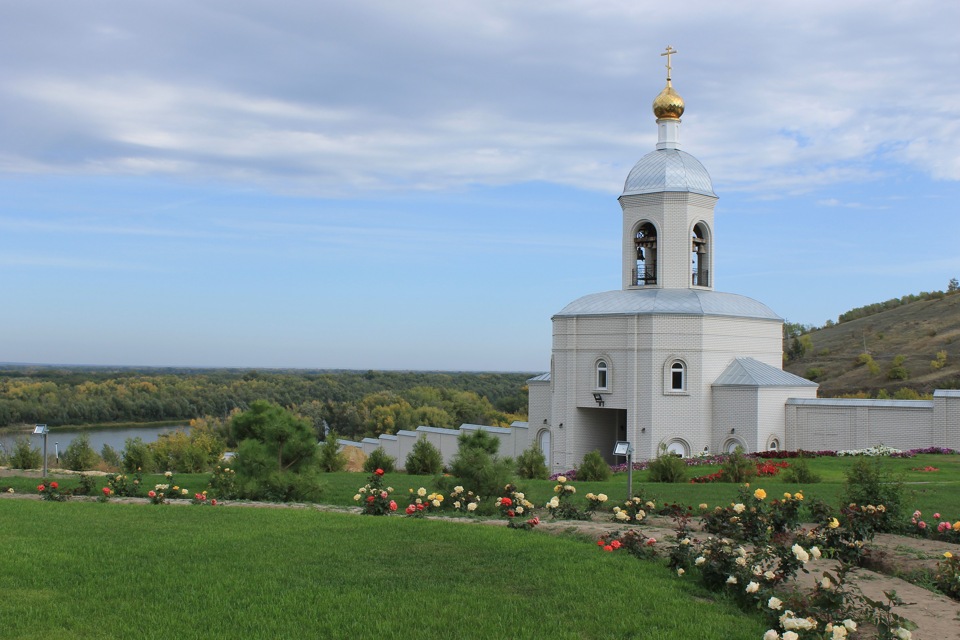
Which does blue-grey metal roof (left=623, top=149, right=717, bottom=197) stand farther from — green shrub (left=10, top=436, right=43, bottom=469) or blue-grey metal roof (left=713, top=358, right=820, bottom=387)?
green shrub (left=10, top=436, right=43, bottom=469)

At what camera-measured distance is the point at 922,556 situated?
26.3 feet

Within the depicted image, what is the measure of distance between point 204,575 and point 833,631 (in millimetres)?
4809

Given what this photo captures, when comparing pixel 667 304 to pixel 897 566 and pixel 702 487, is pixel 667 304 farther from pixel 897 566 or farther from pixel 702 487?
pixel 897 566

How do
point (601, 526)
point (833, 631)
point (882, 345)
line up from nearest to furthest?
point (833, 631), point (601, 526), point (882, 345)

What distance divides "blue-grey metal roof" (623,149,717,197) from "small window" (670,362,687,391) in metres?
5.49

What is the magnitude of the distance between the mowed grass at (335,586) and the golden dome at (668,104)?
2047 cm

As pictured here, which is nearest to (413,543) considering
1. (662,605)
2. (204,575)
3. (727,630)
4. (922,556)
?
(204,575)

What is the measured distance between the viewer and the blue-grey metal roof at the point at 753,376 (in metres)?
23.9

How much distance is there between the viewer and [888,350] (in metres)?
49.6

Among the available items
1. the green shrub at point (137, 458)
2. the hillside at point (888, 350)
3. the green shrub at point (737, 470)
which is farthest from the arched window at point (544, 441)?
the hillside at point (888, 350)

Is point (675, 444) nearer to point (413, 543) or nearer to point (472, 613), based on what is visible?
point (413, 543)

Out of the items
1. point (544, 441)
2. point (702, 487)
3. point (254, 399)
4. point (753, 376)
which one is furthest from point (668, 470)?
point (254, 399)

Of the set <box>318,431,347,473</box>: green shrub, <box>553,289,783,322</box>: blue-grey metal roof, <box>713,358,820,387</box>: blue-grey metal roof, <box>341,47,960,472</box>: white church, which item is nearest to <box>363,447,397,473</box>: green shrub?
<box>318,431,347,473</box>: green shrub

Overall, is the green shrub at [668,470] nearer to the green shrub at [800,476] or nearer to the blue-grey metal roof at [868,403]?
the green shrub at [800,476]
